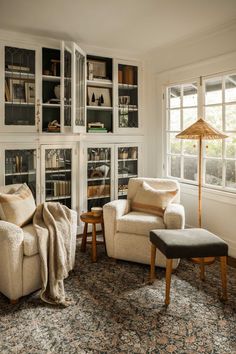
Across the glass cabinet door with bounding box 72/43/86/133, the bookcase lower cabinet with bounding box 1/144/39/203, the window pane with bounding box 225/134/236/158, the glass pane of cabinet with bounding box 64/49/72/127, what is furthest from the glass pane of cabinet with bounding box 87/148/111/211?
the window pane with bounding box 225/134/236/158

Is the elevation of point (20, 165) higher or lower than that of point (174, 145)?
lower

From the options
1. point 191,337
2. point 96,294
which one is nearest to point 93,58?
point 96,294

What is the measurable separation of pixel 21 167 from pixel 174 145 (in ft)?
6.78

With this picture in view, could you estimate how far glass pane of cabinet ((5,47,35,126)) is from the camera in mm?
3762

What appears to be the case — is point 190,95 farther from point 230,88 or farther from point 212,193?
point 212,193

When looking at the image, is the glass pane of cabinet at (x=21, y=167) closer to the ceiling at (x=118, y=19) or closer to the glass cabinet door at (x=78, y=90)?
the glass cabinet door at (x=78, y=90)

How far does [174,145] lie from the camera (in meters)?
4.52

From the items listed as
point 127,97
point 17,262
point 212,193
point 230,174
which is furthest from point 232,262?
point 127,97

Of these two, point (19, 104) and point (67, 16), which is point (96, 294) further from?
point (67, 16)

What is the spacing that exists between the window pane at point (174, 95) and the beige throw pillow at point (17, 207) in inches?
94.4

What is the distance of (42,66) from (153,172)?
83.7 inches

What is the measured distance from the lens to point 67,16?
129 inches

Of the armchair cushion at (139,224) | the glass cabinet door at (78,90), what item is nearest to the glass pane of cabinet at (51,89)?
the glass cabinet door at (78,90)

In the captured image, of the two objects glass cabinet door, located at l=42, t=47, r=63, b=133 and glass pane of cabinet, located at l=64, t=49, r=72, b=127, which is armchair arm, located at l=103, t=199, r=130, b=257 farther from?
glass cabinet door, located at l=42, t=47, r=63, b=133
